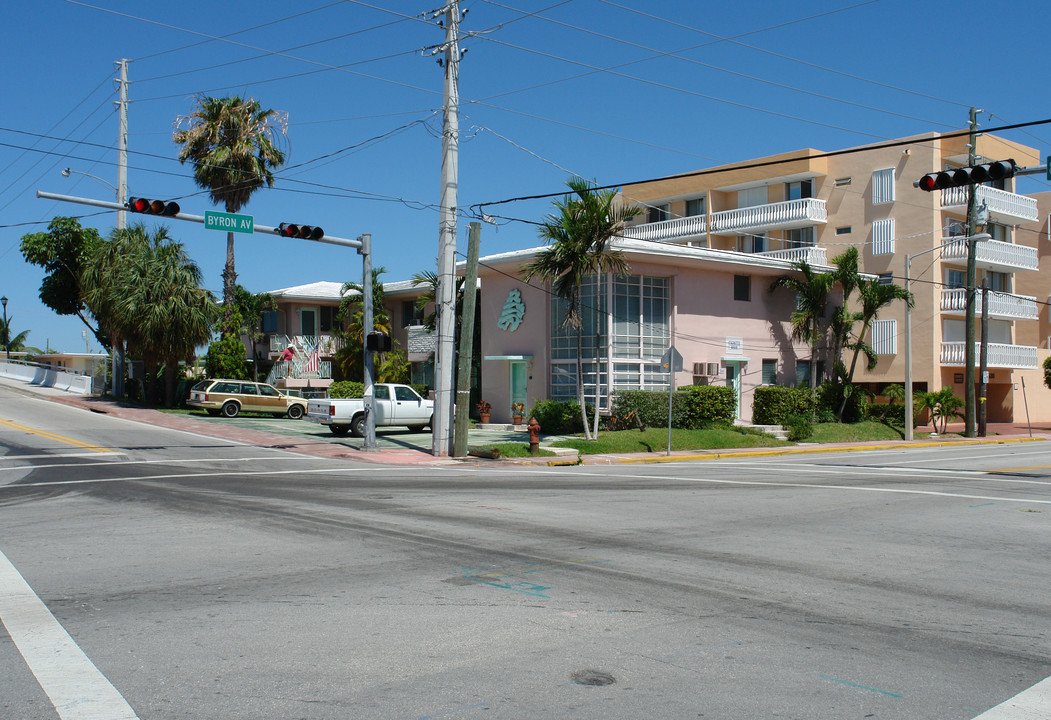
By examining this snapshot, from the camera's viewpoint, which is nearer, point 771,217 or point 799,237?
point 771,217

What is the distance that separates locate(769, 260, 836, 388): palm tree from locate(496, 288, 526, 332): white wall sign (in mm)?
10312

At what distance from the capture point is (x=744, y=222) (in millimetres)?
47188

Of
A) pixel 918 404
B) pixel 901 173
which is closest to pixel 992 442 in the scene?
pixel 918 404

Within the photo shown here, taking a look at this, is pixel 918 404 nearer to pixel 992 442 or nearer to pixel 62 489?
pixel 992 442

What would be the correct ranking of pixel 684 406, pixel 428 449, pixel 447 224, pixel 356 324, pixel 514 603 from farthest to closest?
pixel 356 324, pixel 684 406, pixel 428 449, pixel 447 224, pixel 514 603

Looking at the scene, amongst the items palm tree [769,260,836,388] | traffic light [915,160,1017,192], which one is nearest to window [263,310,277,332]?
palm tree [769,260,836,388]

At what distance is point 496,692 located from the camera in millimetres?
5180

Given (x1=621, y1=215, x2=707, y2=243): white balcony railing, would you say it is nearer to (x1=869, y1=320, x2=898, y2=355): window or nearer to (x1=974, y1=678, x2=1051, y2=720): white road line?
(x1=869, y1=320, x2=898, y2=355): window

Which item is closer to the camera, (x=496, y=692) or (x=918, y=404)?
(x=496, y=692)

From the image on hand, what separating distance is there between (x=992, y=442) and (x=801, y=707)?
35195 millimetres

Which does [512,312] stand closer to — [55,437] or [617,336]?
[617,336]

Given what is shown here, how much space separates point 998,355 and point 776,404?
1681cm

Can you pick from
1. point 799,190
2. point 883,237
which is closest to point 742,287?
point 883,237

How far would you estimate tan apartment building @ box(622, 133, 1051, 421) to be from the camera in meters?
40.9
